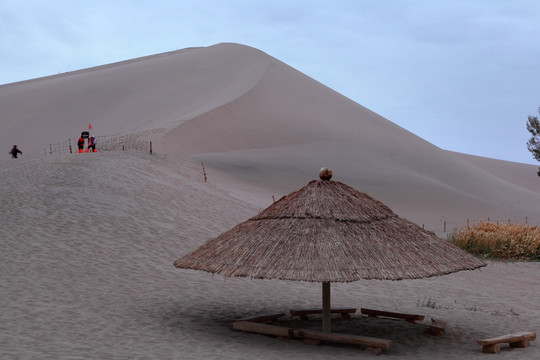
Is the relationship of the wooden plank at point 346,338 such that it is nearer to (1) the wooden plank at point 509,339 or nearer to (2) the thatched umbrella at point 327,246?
(2) the thatched umbrella at point 327,246

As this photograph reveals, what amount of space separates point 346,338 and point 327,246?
1.30m

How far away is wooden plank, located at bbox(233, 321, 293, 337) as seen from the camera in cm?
965

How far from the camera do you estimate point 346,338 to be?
30.3ft

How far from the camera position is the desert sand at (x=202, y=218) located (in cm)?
966

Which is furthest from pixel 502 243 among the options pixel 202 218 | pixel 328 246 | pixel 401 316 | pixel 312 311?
pixel 328 246

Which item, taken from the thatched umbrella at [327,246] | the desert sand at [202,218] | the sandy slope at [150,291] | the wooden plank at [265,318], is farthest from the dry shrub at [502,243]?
the wooden plank at [265,318]

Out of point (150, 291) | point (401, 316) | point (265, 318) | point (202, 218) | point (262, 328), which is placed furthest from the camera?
point (202, 218)

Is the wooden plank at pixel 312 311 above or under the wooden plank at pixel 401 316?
above

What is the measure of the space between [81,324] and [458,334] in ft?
18.8

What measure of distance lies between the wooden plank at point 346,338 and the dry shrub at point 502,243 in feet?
36.8

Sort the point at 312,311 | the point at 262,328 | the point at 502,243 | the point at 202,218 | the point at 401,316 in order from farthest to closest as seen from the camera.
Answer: the point at 202,218 → the point at 502,243 → the point at 312,311 → the point at 401,316 → the point at 262,328

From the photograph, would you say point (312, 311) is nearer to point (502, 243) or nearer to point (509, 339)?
point (509, 339)

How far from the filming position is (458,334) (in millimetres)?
10523

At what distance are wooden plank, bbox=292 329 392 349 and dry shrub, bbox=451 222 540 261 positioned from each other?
1122 cm
